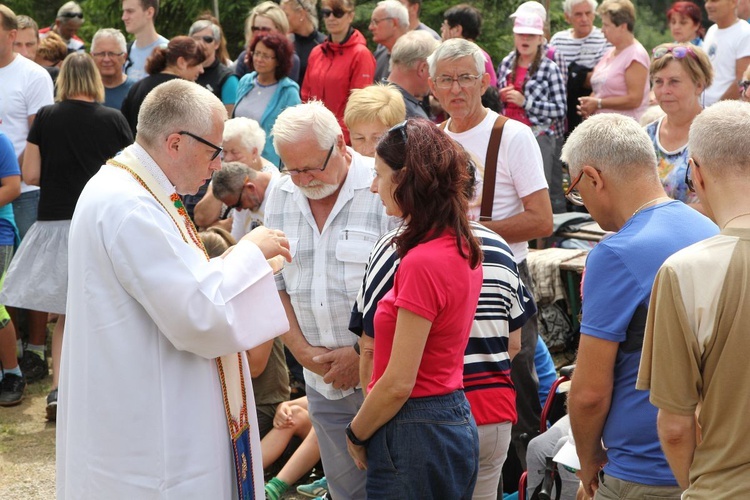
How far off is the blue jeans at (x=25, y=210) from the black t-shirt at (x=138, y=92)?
919 mm

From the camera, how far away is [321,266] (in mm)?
3826

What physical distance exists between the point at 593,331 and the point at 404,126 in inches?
34.9

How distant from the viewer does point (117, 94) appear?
8.38m

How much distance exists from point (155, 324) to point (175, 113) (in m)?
0.68

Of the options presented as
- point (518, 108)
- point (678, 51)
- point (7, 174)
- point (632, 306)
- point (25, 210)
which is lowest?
point (25, 210)

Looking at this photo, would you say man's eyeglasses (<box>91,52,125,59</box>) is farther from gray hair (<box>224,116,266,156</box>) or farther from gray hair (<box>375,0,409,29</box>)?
gray hair (<box>224,116,266,156</box>)

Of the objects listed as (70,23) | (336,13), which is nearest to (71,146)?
(336,13)

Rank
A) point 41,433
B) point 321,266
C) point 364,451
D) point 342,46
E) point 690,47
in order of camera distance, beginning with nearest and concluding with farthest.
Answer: point 364,451 < point 321,266 < point 690,47 < point 41,433 < point 342,46

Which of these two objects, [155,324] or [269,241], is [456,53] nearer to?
[269,241]

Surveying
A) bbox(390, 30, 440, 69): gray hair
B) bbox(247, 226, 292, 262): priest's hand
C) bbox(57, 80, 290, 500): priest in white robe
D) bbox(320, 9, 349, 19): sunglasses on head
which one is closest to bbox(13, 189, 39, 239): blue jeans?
bbox(320, 9, 349, 19): sunglasses on head

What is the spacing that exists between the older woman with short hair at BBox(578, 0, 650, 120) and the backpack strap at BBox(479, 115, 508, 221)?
11.7 feet

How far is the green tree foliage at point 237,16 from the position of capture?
11352 millimetres

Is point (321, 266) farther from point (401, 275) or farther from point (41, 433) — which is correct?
point (41, 433)

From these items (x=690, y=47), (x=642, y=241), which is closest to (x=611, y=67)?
(x=690, y=47)
